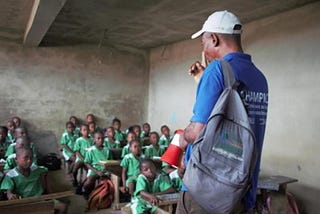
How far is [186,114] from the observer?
6789mm

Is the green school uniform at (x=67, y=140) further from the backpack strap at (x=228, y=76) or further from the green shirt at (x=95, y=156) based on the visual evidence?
the backpack strap at (x=228, y=76)

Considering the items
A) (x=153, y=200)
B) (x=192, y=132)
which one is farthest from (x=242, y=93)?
(x=153, y=200)

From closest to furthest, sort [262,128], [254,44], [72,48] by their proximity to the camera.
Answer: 1. [262,128]
2. [254,44]
3. [72,48]

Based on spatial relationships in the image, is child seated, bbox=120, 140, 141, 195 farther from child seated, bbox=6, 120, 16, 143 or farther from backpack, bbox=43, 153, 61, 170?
child seated, bbox=6, 120, 16, 143

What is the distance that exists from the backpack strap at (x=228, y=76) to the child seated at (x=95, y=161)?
408cm

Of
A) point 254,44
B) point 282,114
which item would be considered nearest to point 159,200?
point 282,114

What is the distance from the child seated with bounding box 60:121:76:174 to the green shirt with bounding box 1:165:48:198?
2282 millimetres

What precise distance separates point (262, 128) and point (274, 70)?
3850 mm

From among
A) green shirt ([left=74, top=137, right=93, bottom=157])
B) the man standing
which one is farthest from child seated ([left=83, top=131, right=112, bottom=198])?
the man standing

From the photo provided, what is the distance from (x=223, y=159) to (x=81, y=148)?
517 cm

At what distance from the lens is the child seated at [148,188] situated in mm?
3178

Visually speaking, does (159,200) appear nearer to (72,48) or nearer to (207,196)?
(207,196)

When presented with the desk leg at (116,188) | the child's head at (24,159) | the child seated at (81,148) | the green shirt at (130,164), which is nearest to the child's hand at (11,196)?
the child's head at (24,159)

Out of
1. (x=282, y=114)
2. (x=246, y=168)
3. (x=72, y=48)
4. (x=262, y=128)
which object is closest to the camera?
(x=246, y=168)
